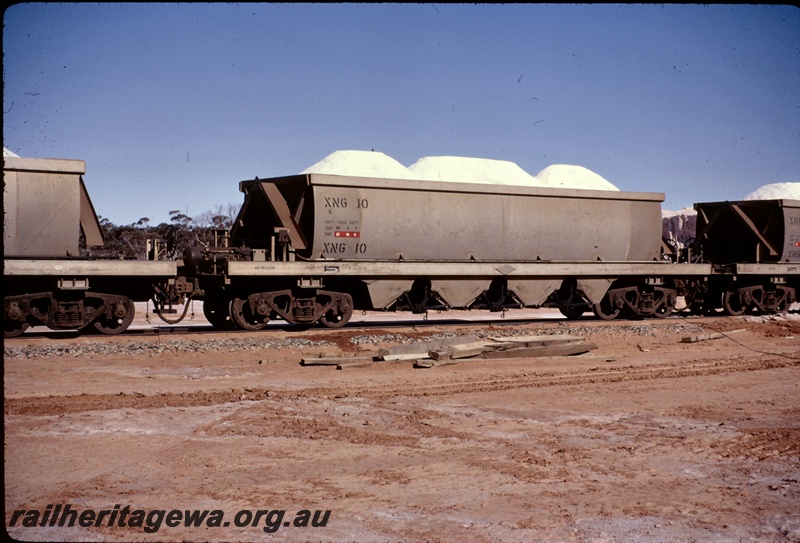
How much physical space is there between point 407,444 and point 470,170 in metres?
149

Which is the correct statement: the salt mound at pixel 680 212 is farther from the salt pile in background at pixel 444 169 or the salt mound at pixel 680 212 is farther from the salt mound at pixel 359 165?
the salt mound at pixel 359 165

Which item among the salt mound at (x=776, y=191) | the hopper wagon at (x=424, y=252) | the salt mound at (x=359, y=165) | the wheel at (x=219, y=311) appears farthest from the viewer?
the salt mound at (x=776, y=191)

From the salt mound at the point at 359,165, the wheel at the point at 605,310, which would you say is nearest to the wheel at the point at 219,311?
the wheel at the point at 605,310

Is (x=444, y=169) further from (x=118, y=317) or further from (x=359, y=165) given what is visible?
(x=118, y=317)

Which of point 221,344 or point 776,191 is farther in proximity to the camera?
point 776,191

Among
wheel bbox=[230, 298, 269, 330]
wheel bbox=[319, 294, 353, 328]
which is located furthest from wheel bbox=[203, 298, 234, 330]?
wheel bbox=[319, 294, 353, 328]

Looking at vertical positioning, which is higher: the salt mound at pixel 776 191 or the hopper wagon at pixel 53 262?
the salt mound at pixel 776 191

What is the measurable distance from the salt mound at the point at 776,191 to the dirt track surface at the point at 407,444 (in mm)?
158272

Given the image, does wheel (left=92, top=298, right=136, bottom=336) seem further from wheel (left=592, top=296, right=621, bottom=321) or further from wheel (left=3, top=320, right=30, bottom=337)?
wheel (left=592, top=296, right=621, bottom=321)

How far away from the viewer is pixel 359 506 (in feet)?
19.6

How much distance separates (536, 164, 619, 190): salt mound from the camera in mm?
166000

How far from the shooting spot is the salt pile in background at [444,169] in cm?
14662

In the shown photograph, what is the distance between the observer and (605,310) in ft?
70.1

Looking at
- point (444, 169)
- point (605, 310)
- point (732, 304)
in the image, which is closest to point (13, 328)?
point (605, 310)
